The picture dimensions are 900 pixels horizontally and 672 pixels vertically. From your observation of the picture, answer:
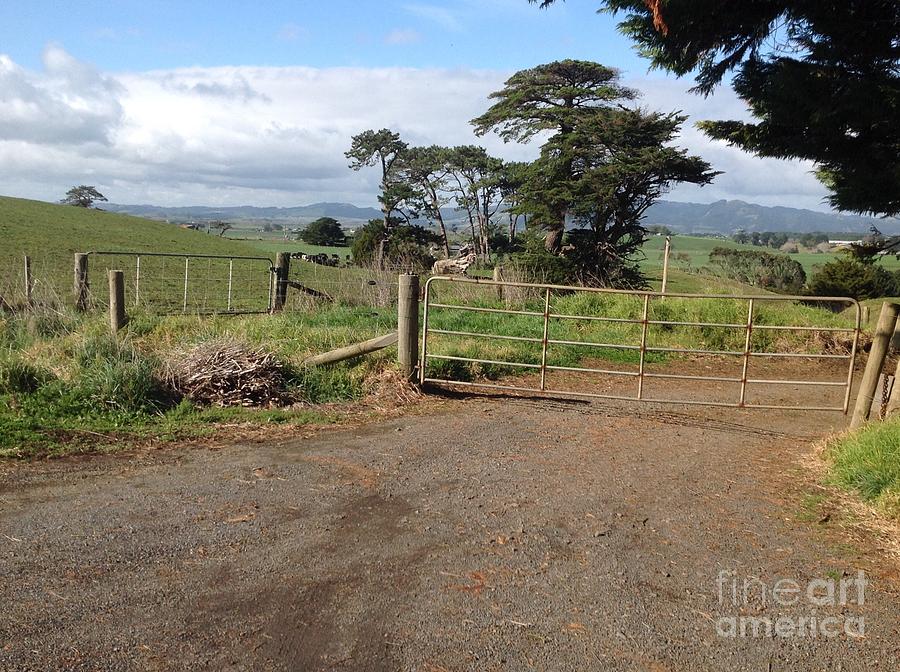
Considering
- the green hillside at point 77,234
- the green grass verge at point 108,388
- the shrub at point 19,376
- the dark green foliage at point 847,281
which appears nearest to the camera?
the green grass verge at point 108,388

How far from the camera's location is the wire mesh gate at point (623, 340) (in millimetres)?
9555

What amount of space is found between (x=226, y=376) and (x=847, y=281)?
22965mm

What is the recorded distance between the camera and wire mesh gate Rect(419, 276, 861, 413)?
9.55 meters

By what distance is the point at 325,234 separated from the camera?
253ft

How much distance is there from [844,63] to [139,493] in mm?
12290

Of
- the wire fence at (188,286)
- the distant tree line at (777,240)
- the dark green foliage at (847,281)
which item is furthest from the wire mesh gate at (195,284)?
the distant tree line at (777,240)

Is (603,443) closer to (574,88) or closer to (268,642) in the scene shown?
(268,642)

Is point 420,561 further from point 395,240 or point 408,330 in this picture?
point 395,240

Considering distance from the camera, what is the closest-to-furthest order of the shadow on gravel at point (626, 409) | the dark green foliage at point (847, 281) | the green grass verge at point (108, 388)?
the green grass verge at point (108, 388) < the shadow on gravel at point (626, 409) < the dark green foliage at point (847, 281)

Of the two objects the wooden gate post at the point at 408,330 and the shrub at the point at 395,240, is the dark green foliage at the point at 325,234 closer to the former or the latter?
the shrub at the point at 395,240

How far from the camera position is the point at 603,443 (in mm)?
7812

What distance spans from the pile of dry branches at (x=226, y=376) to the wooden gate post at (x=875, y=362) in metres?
6.14

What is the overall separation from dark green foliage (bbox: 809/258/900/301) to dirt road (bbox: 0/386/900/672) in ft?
66.7

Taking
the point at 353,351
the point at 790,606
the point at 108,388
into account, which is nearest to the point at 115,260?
the point at 353,351
